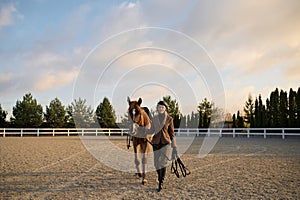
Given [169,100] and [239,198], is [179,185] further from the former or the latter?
[169,100]

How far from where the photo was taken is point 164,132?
531 cm

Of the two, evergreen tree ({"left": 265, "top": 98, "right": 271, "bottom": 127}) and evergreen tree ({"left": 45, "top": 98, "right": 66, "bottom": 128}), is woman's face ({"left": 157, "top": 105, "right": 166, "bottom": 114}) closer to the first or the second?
evergreen tree ({"left": 265, "top": 98, "right": 271, "bottom": 127})

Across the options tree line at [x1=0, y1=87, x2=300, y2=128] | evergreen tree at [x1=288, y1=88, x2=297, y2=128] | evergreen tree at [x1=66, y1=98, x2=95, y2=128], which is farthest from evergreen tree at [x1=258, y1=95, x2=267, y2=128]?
evergreen tree at [x1=66, y1=98, x2=95, y2=128]

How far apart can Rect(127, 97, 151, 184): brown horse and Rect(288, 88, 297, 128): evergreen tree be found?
77.4 ft

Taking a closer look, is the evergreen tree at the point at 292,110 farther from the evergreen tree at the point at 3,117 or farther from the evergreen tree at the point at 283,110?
the evergreen tree at the point at 3,117

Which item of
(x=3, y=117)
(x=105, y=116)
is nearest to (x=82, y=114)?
(x=105, y=116)

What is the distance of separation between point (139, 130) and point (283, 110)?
24904 millimetres

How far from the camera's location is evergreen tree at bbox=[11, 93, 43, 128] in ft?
124

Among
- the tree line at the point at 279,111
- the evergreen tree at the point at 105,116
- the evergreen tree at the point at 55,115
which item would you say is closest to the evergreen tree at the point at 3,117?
the evergreen tree at the point at 55,115

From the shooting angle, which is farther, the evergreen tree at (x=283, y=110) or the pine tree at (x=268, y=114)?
the pine tree at (x=268, y=114)

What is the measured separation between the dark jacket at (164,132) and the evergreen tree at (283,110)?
2443cm

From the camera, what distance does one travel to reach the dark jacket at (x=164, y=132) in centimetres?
527

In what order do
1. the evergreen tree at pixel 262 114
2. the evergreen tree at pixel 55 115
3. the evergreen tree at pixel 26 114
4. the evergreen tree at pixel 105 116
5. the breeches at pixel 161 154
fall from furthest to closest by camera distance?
the evergreen tree at pixel 55 115, the evergreen tree at pixel 26 114, the evergreen tree at pixel 105 116, the evergreen tree at pixel 262 114, the breeches at pixel 161 154

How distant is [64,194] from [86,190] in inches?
18.1
